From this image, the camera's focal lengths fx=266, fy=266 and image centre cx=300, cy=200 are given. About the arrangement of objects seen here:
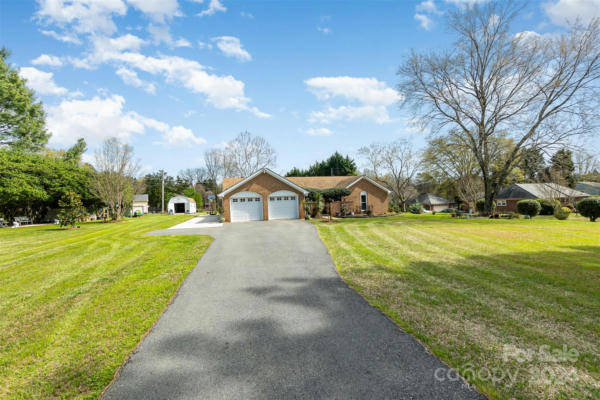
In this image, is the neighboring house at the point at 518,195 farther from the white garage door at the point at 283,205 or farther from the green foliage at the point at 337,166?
the white garage door at the point at 283,205

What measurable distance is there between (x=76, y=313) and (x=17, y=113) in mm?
34110

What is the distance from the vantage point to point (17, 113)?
26.6 metres

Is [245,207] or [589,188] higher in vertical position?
[589,188]

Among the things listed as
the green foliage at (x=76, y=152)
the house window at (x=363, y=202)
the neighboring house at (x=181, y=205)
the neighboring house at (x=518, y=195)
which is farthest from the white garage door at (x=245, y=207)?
the neighboring house at (x=518, y=195)

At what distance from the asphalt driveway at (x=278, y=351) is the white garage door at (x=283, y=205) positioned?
55.9ft

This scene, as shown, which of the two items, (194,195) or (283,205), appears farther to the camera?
(194,195)

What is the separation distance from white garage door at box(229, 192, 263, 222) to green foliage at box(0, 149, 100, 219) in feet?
56.2

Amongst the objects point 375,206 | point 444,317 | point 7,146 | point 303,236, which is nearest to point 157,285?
point 444,317

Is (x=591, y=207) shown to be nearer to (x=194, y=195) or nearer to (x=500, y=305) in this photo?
(x=500, y=305)

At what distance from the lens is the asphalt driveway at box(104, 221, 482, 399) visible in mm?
2795

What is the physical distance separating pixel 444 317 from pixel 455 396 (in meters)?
1.88

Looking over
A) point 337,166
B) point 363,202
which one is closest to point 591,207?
point 363,202

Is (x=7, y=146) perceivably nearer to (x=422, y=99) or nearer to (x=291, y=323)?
(x=291, y=323)

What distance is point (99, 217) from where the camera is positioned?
33.5m
